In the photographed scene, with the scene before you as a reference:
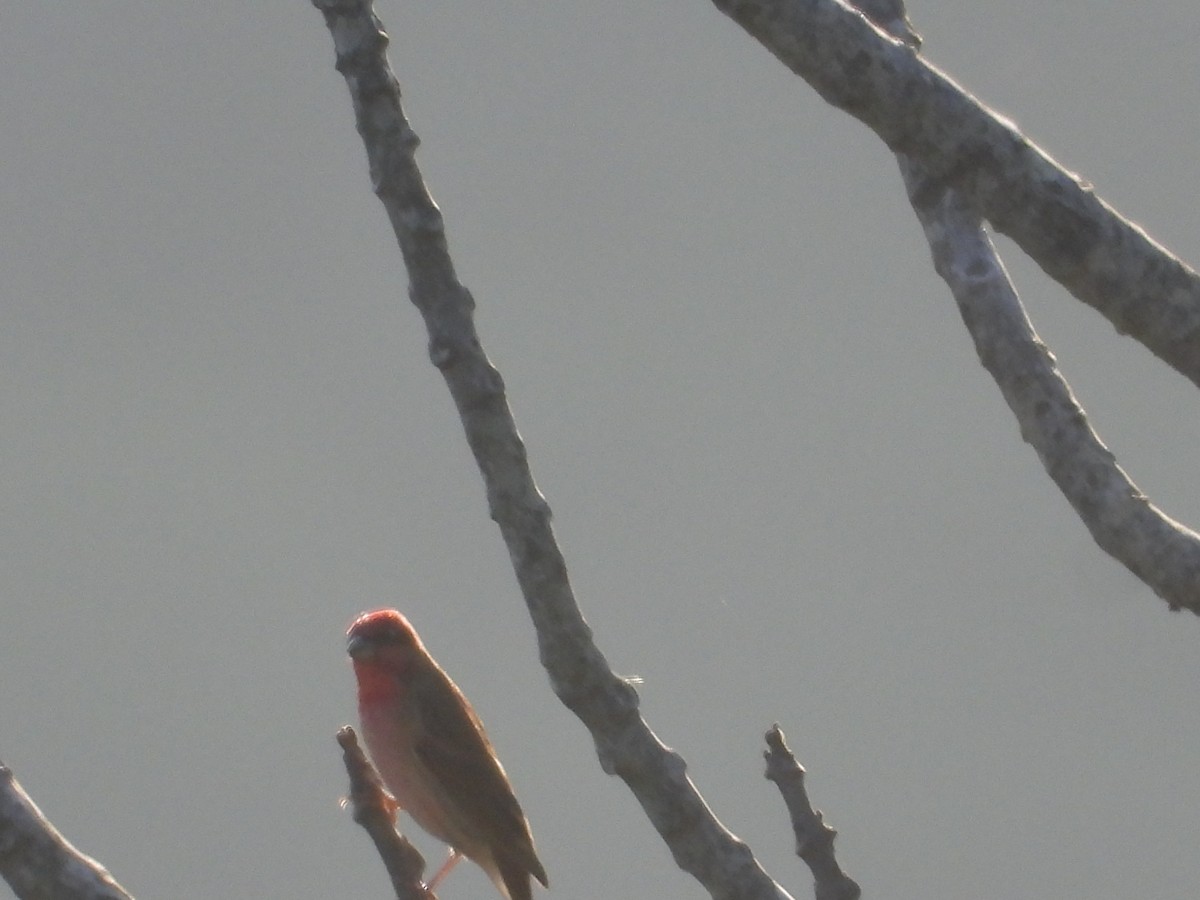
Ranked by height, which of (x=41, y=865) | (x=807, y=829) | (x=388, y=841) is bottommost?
(x=41, y=865)

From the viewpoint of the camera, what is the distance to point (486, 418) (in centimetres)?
304

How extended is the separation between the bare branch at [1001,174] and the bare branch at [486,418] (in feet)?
2.37

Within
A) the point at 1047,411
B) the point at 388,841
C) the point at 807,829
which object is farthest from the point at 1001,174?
the point at 388,841

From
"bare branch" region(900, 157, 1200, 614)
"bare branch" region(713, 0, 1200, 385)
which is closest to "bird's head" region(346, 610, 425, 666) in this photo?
"bare branch" region(900, 157, 1200, 614)

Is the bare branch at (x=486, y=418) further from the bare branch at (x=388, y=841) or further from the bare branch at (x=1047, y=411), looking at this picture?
the bare branch at (x=1047, y=411)

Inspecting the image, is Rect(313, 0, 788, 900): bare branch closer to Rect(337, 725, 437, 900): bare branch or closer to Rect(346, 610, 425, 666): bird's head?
Rect(337, 725, 437, 900): bare branch

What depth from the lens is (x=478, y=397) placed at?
3.03 meters

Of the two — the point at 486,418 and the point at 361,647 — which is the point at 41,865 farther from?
the point at 361,647

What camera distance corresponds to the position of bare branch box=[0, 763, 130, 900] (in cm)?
285

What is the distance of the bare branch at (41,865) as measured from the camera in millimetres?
2854

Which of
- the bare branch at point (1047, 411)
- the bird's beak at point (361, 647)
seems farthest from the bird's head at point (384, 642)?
the bare branch at point (1047, 411)

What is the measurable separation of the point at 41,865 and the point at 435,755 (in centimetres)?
316

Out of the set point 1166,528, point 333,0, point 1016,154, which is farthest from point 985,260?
point 333,0

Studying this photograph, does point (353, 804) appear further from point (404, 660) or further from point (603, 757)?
point (404, 660)
